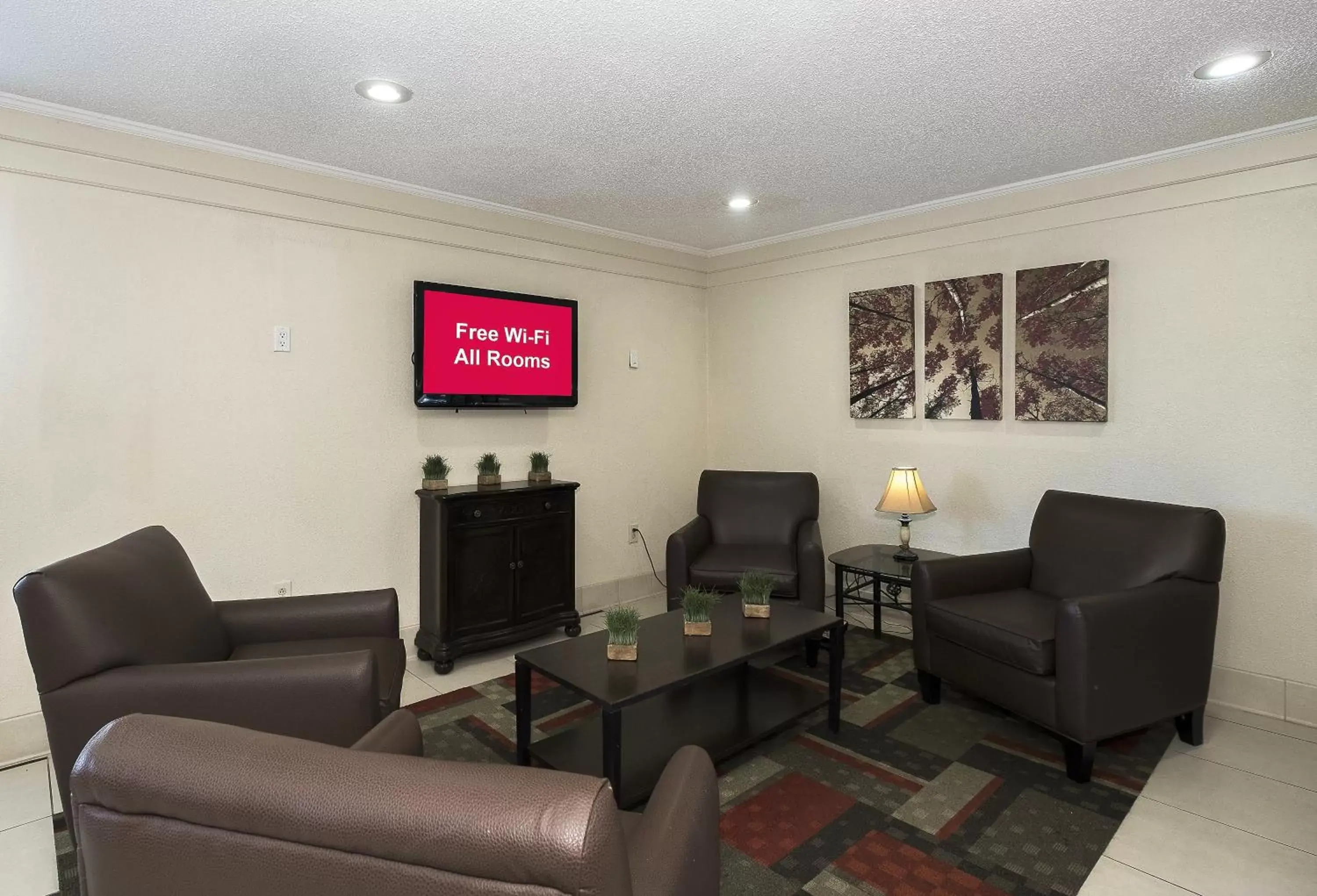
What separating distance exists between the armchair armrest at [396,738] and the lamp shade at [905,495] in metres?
2.78

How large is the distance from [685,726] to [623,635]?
494mm

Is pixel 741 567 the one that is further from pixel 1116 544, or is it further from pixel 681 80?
pixel 681 80

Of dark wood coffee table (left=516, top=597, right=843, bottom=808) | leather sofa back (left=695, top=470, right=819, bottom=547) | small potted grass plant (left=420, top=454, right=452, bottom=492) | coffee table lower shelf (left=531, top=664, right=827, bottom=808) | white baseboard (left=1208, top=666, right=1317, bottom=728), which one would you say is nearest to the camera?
dark wood coffee table (left=516, top=597, right=843, bottom=808)

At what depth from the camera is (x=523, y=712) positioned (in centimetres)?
246

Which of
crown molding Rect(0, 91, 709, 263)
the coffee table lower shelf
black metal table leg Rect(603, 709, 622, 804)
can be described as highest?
crown molding Rect(0, 91, 709, 263)

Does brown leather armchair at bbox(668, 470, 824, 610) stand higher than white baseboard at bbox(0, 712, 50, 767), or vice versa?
brown leather armchair at bbox(668, 470, 824, 610)

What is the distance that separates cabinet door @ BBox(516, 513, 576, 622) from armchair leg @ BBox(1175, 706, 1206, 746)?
111 inches

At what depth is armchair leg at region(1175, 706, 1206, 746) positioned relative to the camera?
8.87 ft

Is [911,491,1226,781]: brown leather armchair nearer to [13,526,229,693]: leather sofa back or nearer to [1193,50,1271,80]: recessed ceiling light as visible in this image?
[1193,50,1271,80]: recessed ceiling light

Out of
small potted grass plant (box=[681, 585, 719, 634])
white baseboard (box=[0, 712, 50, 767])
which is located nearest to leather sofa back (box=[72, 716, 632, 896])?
small potted grass plant (box=[681, 585, 719, 634])

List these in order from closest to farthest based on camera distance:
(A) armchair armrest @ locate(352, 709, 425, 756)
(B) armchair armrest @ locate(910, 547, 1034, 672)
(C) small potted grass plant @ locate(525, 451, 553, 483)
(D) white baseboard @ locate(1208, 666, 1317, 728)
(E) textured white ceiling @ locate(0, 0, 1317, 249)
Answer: (A) armchair armrest @ locate(352, 709, 425, 756), (E) textured white ceiling @ locate(0, 0, 1317, 249), (D) white baseboard @ locate(1208, 666, 1317, 728), (B) armchair armrest @ locate(910, 547, 1034, 672), (C) small potted grass plant @ locate(525, 451, 553, 483)

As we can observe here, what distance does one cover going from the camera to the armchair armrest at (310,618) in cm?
248

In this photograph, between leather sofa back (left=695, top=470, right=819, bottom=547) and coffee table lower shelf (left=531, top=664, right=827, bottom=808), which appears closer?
coffee table lower shelf (left=531, top=664, right=827, bottom=808)

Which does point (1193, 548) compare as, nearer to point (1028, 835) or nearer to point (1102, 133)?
point (1028, 835)
